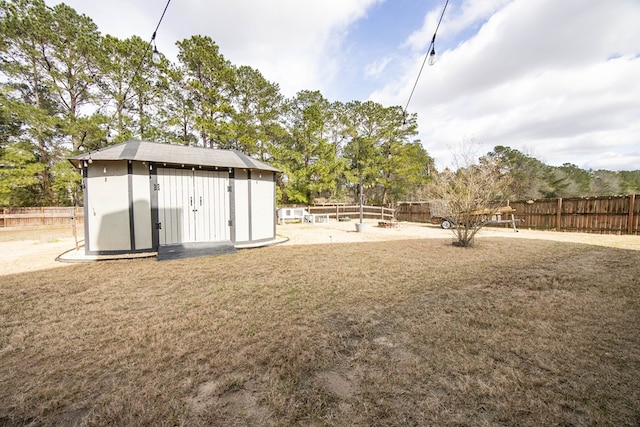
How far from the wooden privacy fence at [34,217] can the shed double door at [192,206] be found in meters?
11.0

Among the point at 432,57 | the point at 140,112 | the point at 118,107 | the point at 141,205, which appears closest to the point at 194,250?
the point at 141,205

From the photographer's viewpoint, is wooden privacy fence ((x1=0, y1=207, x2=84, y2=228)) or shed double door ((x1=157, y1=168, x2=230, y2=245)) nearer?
shed double door ((x1=157, y1=168, x2=230, y2=245))

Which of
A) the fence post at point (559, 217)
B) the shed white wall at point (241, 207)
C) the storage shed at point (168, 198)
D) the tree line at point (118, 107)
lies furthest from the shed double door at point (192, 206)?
the fence post at point (559, 217)

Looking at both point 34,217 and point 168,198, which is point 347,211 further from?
point 34,217

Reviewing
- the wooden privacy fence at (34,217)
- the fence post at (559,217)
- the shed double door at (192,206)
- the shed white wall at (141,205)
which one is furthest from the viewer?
the wooden privacy fence at (34,217)

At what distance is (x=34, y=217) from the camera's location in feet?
44.8

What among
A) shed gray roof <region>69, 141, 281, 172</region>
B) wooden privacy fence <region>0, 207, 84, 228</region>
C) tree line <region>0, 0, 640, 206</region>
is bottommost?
wooden privacy fence <region>0, 207, 84, 228</region>

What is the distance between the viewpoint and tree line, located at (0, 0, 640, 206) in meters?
13.3

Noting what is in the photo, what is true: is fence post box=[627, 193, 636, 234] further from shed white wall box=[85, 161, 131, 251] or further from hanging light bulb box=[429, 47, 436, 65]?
shed white wall box=[85, 161, 131, 251]

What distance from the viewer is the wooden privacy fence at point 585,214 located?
8977 millimetres

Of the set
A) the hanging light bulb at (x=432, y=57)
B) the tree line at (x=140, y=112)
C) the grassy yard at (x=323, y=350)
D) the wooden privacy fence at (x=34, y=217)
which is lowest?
the grassy yard at (x=323, y=350)

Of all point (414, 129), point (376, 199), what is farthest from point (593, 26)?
point (376, 199)

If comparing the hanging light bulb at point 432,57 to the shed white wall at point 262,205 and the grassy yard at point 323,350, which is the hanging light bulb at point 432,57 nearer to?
the grassy yard at point 323,350

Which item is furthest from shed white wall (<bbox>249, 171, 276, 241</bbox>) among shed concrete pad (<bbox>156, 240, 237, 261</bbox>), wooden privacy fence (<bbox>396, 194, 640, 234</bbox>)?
wooden privacy fence (<bbox>396, 194, 640, 234</bbox>)
